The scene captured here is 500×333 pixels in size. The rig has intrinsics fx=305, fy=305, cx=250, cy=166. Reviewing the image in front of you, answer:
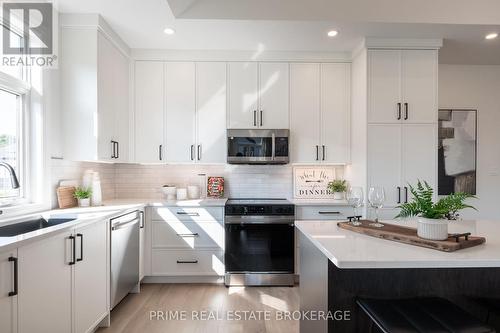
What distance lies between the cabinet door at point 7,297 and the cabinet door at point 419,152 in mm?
3292

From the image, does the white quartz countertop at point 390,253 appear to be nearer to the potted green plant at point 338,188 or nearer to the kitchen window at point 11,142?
the potted green plant at point 338,188

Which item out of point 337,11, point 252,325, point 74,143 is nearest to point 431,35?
point 337,11

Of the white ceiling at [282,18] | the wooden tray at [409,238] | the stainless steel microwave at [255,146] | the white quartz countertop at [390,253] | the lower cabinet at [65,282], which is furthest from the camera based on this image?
the stainless steel microwave at [255,146]

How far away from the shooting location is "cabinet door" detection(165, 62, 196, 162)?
11.7 ft

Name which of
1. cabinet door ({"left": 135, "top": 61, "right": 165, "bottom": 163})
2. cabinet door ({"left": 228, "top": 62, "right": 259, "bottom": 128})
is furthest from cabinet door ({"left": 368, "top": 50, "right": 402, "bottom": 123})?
cabinet door ({"left": 135, "top": 61, "right": 165, "bottom": 163})

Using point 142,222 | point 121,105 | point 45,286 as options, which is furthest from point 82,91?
point 45,286

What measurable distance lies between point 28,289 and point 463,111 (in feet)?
15.2

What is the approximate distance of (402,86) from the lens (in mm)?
3209

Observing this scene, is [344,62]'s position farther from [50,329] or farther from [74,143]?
[50,329]

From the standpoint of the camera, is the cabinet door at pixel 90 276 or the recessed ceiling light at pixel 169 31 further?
the recessed ceiling light at pixel 169 31

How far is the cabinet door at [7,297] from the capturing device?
54.0 inches

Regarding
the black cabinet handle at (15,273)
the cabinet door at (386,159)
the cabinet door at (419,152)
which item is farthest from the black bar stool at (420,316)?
the cabinet door at (419,152)

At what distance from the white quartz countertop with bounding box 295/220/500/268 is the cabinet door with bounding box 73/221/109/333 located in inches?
58.9

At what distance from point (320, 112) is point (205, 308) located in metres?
2.44
